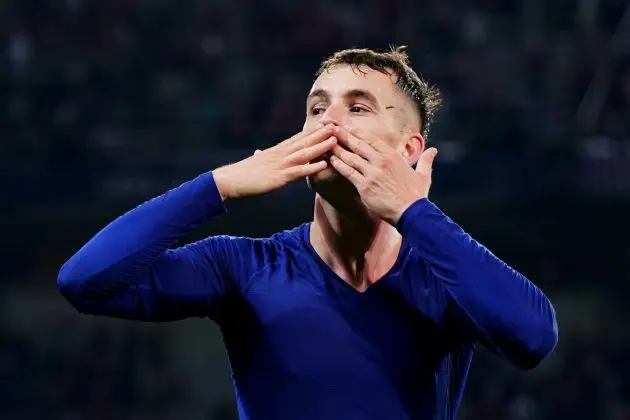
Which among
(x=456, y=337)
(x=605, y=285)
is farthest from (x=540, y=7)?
(x=456, y=337)

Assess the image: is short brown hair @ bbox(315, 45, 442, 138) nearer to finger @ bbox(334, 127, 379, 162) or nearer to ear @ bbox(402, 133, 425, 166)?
ear @ bbox(402, 133, 425, 166)

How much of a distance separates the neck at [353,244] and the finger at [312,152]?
0.58 feet

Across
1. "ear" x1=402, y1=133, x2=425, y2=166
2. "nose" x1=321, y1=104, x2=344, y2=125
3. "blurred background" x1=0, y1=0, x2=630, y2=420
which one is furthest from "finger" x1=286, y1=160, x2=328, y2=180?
"blurred background" x1=0, y1=0, x2=630, y2=420

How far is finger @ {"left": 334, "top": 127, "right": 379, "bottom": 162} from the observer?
2521mm

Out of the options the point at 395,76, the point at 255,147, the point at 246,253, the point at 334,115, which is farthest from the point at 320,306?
the point at 255,147

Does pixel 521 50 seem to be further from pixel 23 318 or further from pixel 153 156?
pixel 23 318

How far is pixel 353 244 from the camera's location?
2721mm

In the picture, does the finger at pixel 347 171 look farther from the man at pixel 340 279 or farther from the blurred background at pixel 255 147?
the blurred background at pixel 255 147

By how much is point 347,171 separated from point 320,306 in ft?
1.07

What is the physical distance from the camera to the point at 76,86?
847 centimetres

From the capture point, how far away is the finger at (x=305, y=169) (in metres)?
2.52

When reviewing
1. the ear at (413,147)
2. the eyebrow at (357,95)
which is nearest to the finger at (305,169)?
the eyebrow at (357,95)

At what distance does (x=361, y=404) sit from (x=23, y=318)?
6619 millimetres

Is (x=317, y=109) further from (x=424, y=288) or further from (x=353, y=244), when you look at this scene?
(x=424, y=288)
